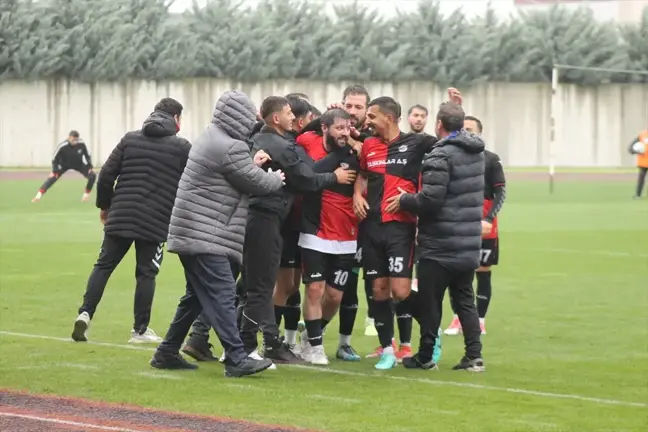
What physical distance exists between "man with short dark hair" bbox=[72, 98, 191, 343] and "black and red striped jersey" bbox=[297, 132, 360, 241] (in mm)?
1591

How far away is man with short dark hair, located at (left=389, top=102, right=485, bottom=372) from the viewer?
11.2 metres

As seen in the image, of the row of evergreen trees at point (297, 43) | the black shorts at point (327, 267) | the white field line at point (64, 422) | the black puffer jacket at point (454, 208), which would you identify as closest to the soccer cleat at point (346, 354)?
the black shorts at point (327, 267)

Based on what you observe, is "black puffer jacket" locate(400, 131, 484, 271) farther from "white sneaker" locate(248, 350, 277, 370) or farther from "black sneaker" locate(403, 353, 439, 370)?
"white sneaker" locate(248, 350, 277, 370)

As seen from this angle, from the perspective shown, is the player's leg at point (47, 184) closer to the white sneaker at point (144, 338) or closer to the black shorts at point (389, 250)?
the white sneaker at point (144, 338)

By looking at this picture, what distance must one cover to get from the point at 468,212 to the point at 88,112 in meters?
46.3

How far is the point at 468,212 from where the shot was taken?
37.1 ft

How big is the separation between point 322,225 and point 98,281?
239 centimetres

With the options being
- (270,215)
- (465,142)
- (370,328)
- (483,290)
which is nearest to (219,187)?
(270,215)

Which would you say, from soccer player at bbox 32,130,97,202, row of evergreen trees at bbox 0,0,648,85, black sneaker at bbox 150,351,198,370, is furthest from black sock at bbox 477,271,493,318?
row of evergreen trees at bbox 0,0,648,85

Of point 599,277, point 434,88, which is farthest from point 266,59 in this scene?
point 599,277

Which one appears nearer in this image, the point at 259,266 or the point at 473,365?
the point at 259,266

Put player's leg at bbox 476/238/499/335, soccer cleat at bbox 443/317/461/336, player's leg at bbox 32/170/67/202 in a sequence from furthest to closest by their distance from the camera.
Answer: player's leg at bbox 32/170/67/202 < soccer cleat at bbox 443/317/461/336 < player's leg at bbox 476/238/499/335

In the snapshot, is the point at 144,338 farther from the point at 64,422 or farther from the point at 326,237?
the point at 64,422

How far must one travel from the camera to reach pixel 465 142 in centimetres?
1127
